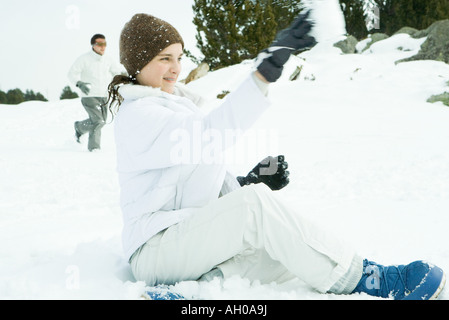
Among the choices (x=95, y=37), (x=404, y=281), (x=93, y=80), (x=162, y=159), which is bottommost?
(x=404, y=281)

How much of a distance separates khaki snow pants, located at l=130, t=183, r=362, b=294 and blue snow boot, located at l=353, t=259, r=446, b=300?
7cm

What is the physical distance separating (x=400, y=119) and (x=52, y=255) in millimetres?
6509

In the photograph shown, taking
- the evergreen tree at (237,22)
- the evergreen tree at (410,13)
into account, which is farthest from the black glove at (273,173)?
the evergreen tree at (410,13)

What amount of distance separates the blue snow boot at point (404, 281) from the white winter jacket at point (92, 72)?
231 inches

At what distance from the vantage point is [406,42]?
47.3 ft

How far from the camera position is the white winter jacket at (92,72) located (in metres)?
6.79

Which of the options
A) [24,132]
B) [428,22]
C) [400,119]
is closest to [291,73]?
[400,119]

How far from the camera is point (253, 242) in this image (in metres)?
1.66

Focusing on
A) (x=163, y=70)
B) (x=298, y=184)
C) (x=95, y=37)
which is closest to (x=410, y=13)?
(x=95, y=37)

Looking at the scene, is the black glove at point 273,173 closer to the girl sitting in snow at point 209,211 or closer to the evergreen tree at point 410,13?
the girl sitting in snow at point 209,211

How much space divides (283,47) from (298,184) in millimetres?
2844

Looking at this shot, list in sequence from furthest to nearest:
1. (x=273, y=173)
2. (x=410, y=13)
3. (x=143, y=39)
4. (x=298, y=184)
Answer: (x=410, y=13) → (x=298, y=184) → (x=273, y=173) → (x=143, y=39)

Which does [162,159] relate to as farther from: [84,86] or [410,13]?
[410,13]

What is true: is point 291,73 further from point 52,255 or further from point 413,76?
point 52,255
